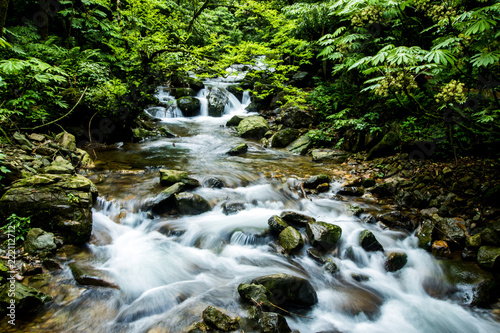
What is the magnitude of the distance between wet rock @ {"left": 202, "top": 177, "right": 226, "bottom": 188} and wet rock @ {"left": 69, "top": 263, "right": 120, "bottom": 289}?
3170 millimetres

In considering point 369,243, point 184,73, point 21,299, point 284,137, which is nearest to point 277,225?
point 369,243

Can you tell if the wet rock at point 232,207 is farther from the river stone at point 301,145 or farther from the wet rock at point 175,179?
the river stone at point 301,145

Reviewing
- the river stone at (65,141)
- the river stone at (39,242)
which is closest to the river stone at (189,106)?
Answer: the river stone at (65,141)

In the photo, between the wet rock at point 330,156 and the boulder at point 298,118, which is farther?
the boulder at point 298,118

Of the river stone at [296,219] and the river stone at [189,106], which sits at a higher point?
the river stone at [189,106]

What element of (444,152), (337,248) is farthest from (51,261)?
(444,152)

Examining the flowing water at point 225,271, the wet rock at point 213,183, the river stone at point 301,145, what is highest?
the river stone at point 301,145

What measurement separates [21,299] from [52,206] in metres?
1.61

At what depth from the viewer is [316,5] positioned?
10695mm

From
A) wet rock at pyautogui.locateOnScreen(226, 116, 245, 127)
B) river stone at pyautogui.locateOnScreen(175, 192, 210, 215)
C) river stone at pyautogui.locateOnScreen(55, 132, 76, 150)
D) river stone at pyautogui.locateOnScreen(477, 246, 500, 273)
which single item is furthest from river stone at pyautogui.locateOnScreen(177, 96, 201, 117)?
river stone at pyautogui.locateOnScreen(477, 246, 500, 273)

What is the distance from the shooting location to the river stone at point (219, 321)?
274cm

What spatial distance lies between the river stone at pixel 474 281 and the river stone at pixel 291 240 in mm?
2322

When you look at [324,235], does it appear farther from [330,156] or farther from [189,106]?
[189,106]

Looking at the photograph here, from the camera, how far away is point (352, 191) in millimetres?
6180
